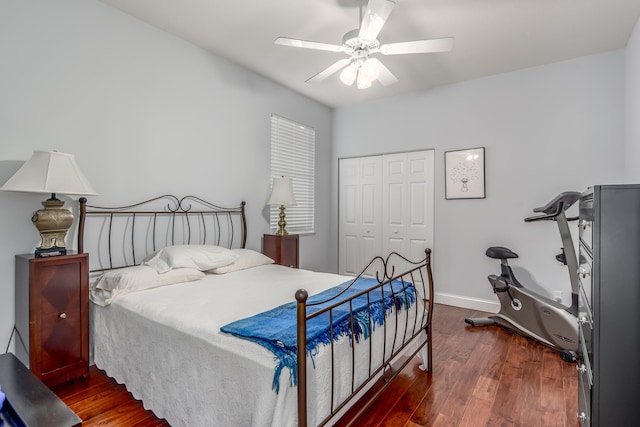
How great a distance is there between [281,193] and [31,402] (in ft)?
9.31

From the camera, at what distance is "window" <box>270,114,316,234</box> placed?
4238 millimetres

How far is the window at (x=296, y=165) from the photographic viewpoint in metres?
4.24

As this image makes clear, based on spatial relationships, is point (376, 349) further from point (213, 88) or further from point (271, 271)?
point (213, 88)

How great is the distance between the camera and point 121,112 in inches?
106

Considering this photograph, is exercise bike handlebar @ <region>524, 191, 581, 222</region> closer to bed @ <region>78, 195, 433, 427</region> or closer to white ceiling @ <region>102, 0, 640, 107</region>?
bed @ <region>78, 195, 433, 427</region>

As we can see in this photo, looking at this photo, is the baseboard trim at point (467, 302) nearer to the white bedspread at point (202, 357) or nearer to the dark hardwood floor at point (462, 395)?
the dark hardwood floor at point (462, 395)

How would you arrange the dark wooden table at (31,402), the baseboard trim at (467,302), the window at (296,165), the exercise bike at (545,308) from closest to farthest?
the dark wooden table at (31,402), the exercise bike at (545,308), the baseboard trim at (467,302), the window at (296,165)

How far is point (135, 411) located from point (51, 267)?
1.02 metres

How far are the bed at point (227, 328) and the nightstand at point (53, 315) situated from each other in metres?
0.12

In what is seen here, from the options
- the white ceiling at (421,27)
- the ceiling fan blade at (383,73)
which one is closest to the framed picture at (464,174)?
the white ceiling at (421,27)

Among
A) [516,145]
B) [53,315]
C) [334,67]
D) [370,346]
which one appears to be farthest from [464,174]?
[53,315]

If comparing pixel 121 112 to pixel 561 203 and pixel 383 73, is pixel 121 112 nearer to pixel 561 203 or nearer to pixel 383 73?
pixel 383 73

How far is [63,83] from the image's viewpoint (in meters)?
2.39

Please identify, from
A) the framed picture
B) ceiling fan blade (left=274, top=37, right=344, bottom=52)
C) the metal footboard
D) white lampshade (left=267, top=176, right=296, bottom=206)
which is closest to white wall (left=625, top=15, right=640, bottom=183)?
the framed picture
